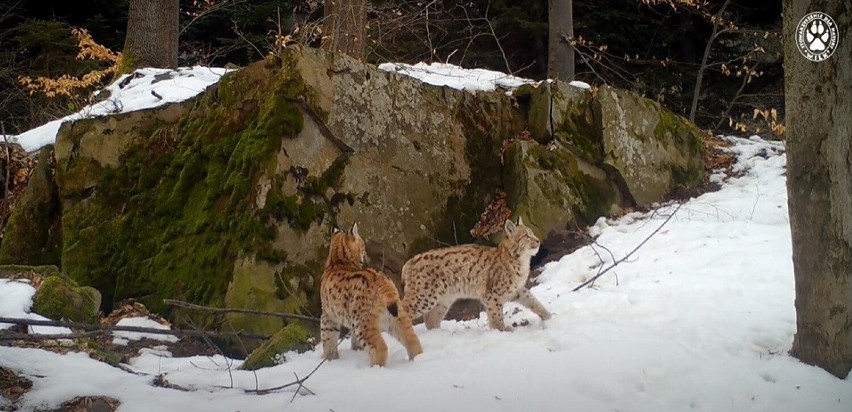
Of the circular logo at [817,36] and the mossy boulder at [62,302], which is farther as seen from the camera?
the mossy boulder at [62,302]

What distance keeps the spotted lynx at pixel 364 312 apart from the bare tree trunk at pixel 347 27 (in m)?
5.40

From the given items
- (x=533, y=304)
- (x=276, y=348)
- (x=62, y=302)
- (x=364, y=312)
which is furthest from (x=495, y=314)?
(x=62, y=302)

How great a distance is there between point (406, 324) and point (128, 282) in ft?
15.2

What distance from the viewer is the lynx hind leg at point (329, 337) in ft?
20.4

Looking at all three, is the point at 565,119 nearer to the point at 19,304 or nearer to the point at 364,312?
the point at 364,312

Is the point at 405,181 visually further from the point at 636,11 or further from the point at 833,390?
the point at 636,11

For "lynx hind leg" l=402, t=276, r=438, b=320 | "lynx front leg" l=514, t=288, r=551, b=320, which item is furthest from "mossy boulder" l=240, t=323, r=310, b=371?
"lynx front leg" l=514, t=288, r=551, b=320

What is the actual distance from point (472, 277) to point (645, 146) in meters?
5.19

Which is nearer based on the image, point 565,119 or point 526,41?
point 565,119

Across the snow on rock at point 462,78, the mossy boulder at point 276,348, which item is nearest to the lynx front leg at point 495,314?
the mossy boulder at point 276,348

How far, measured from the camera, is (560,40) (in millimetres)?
14016

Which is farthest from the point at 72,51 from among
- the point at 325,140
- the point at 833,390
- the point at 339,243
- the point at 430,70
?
the point at 833,390

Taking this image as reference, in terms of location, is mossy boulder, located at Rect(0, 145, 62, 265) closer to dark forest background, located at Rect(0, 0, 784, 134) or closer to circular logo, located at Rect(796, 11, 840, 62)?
dark forest background, located at Rect(0, 0, 784, 134)

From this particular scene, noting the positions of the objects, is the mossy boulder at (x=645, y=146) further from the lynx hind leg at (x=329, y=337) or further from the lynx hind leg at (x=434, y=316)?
the lynx hind leg at (x=329, y=337)
